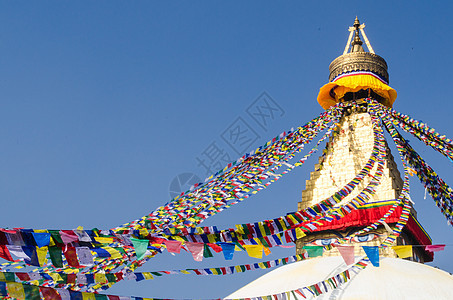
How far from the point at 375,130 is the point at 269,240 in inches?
244

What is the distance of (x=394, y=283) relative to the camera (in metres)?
8.75

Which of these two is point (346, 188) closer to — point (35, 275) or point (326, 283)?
point (326, 283)

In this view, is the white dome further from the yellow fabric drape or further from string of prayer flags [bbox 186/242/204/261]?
the yellow fabric drape

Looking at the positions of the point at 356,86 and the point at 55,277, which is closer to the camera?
the point at 55,277

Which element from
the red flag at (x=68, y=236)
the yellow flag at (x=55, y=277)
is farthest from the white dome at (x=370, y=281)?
the red flag at (x=68, y=236)

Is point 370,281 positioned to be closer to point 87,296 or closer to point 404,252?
point 404,252

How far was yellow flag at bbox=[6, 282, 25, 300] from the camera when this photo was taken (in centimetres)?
421

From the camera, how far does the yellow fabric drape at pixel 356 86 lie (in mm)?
13367

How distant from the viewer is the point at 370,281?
8883 millimetres

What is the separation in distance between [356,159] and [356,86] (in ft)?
6.55

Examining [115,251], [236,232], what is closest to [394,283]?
[236,232]

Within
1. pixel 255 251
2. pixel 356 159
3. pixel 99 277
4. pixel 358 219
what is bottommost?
pixel 255 251

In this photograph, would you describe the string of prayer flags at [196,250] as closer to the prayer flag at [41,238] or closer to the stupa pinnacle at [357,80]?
the prayer flag at [41,238]

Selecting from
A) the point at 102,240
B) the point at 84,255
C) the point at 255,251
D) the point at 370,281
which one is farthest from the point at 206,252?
the point at 370,281
